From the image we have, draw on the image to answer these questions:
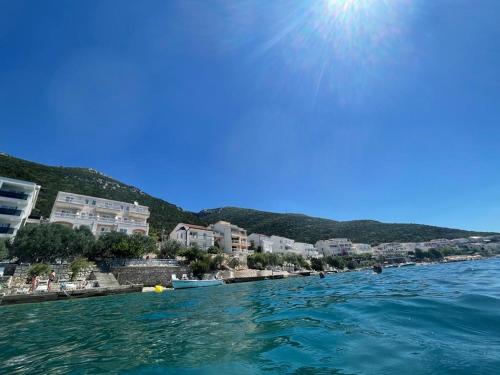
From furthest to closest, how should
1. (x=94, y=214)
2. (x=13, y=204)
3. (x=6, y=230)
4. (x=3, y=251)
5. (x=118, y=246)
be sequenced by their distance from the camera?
(x=94, y=214) → (x=13, y=204) → (x=6, y=230) → (x=118, y=246) → (x=3, y=251)

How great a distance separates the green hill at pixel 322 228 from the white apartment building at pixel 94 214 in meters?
85.5

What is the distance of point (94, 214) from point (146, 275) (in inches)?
759

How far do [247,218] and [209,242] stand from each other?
267ft

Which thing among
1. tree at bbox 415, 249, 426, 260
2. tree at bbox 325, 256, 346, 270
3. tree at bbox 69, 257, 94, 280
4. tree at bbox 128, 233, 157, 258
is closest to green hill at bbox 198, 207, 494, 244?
tree at bbox 415, 249, 426, 260

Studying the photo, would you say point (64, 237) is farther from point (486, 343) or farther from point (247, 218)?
point (247, 218)

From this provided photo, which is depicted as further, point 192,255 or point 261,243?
point 261,243

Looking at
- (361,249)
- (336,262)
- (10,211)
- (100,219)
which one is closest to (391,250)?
(361,249)

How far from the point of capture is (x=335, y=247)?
111 meters

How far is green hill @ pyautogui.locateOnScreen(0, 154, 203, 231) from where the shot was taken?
74125 mm

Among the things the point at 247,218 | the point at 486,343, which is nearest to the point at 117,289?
the point at 486,343

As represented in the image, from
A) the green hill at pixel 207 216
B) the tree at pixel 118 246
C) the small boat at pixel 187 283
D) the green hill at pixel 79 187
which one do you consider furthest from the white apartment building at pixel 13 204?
the small boat at pixel 187 283

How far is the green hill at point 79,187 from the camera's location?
7412 centimetres

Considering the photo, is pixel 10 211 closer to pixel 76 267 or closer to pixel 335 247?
pixel 76 267

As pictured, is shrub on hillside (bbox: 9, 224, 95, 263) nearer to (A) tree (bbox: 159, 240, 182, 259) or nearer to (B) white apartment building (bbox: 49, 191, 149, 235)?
(B) white apartment building (bbox: 49, 191, 149, 235)
